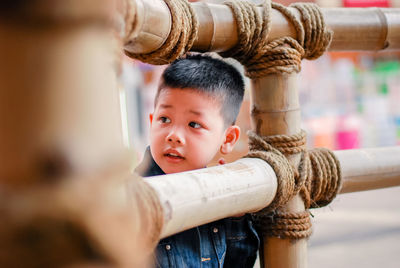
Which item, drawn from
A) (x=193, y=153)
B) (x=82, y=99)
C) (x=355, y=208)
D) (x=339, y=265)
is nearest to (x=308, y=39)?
(x=193, y=153)

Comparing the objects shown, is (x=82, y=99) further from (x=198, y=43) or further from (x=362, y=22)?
(x=362, y=22)

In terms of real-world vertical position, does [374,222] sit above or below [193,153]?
below

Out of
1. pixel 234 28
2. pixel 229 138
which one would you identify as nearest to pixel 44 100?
pixel 234 28

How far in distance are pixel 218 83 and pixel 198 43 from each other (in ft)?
0.68

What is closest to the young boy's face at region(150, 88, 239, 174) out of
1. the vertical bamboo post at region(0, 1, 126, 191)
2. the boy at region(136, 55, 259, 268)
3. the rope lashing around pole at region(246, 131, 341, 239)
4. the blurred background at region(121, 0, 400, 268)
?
the boy at region(136, 55, 259, 268)

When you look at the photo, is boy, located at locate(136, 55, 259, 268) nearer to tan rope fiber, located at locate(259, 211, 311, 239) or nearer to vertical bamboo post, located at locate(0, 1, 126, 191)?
tan rope fiber, located at locate(259, 211, 311, 239)

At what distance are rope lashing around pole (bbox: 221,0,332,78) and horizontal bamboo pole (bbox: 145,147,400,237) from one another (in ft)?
0.49

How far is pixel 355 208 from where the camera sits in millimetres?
2881

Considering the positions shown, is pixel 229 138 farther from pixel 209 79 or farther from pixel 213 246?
pixel 213 246

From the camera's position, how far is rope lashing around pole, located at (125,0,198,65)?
500 mm

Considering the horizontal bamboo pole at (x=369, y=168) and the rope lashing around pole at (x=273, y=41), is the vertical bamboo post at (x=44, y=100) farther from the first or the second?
the horizontal bamboo pole at (x=369, y=168)

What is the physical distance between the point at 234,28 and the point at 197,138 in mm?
212

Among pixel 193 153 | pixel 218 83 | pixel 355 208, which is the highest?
pixel 218 83

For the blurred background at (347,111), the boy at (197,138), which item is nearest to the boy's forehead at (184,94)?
the boy at (197,138)
